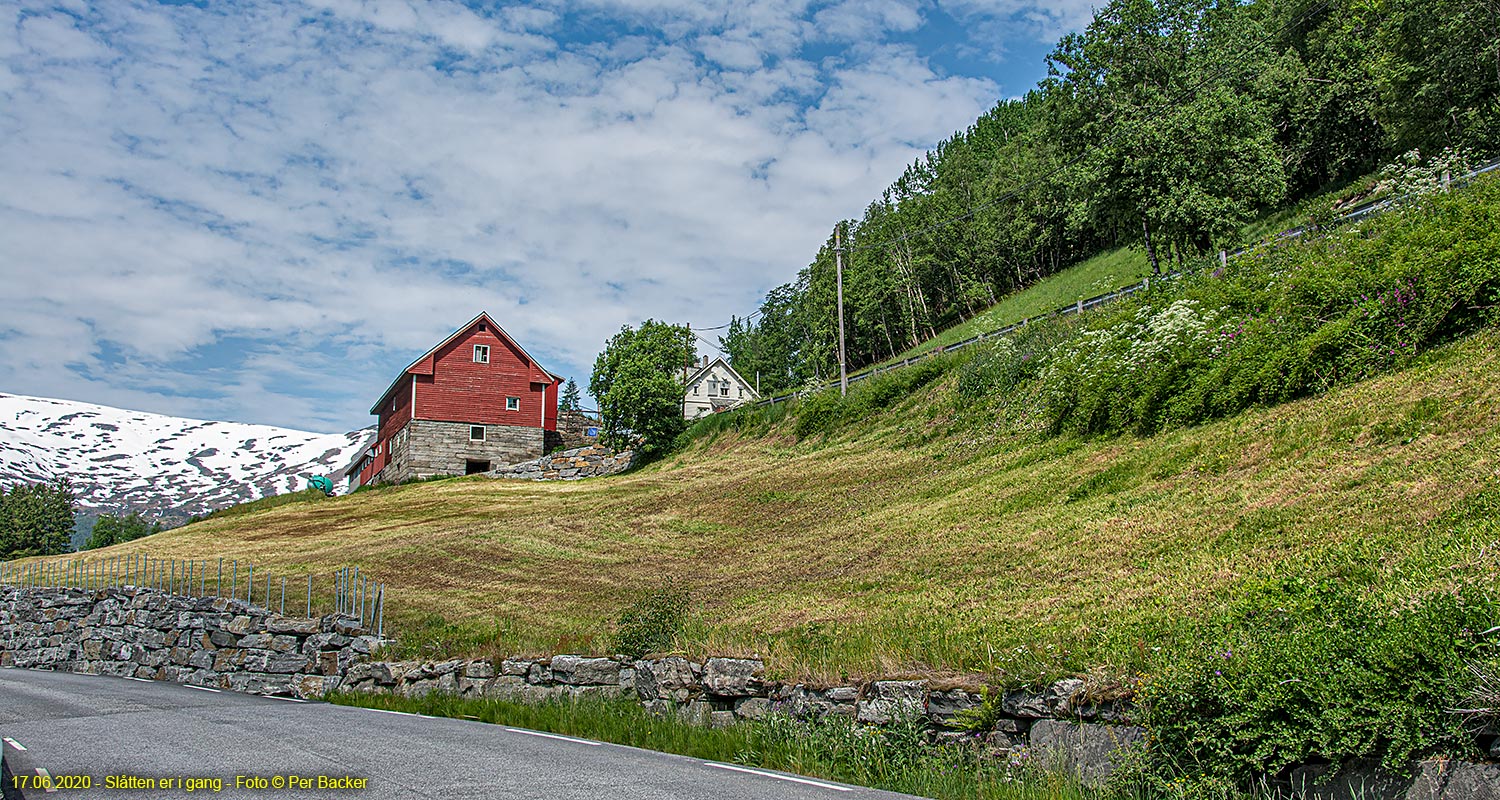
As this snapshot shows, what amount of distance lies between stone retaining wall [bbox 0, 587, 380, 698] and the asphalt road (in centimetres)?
437

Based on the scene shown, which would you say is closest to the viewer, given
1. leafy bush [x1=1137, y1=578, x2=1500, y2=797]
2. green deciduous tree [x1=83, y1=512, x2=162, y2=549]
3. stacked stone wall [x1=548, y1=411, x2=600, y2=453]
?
leafy bush [x1=1137, y1=578, x2=1500, y2=797]

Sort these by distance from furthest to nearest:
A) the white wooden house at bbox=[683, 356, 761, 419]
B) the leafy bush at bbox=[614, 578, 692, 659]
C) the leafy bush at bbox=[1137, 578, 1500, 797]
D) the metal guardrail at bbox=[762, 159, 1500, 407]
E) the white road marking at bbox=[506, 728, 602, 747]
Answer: the white wooden house at bbox=[683, 356, 761, 419], the metal guardrail at bbox=[762, 159, 1500, 407], the leafy bush at bbox=[614, 578, 692, 659], the white road marking at bbox=[506, 728, 602, 747], the leafy bush at bbox=[1137, 578, 1500, 797]

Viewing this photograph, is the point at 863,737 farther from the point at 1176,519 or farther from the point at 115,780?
the point at 1176,519

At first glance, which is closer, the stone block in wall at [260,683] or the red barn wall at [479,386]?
the stone block in wall at [260,683]

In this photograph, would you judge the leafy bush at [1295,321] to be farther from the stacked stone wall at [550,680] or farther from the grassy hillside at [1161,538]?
the stacked stone wall at [550,680]

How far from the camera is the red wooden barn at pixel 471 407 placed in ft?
186

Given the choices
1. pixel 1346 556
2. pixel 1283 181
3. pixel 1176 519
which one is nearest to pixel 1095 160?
pixel 1283 181

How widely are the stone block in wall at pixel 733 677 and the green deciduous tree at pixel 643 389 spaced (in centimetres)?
4406

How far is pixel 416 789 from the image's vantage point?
695 cm

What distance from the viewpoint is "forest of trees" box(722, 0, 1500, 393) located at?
31.0 metres

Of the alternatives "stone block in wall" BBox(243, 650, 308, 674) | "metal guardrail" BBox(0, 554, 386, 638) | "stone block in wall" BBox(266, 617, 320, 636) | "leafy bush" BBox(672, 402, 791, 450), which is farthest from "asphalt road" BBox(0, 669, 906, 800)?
"leafy bush" BBox(672, 402, 791, 450)

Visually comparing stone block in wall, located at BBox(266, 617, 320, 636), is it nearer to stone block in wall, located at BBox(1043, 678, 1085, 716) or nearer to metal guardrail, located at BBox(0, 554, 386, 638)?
metal guardrail, located at BBox(0, 554, 386, 638)

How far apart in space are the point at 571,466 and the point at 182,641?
123 feet

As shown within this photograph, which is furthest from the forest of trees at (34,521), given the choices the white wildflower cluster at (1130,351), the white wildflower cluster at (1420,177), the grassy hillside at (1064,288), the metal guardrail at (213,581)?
the white wildflower cluster at (1420,177)
